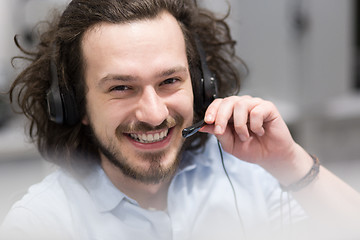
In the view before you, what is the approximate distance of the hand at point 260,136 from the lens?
0.90 m

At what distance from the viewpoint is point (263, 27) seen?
2383mm

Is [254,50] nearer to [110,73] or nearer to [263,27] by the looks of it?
[263,27]

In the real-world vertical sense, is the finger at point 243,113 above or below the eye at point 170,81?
below

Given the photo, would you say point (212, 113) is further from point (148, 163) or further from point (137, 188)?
point (137, 188)

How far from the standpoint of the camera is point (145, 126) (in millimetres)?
917

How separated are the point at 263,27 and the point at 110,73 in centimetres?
168

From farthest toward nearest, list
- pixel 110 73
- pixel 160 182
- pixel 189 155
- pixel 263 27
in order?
pixel 263 27, pixel 189 155, pixel 160 182, pixel 110 73

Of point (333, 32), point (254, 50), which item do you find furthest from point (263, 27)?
point (333, 32)

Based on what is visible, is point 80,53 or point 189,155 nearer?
point 80,53

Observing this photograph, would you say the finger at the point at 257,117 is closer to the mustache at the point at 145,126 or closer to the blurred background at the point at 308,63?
the mustache at the point at 145,126

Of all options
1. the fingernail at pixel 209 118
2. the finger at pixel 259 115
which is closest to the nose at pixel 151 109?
the fingernail at pixel 209 118

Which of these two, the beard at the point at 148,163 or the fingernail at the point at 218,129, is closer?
the fingernail at the point at 218,129

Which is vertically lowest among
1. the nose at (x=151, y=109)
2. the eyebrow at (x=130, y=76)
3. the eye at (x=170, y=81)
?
the nose at (x=151, y=109)

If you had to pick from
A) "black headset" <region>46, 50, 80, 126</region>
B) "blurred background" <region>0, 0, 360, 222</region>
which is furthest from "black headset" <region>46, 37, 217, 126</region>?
"blurred background" <region>0, 0, 360, 222</region>
